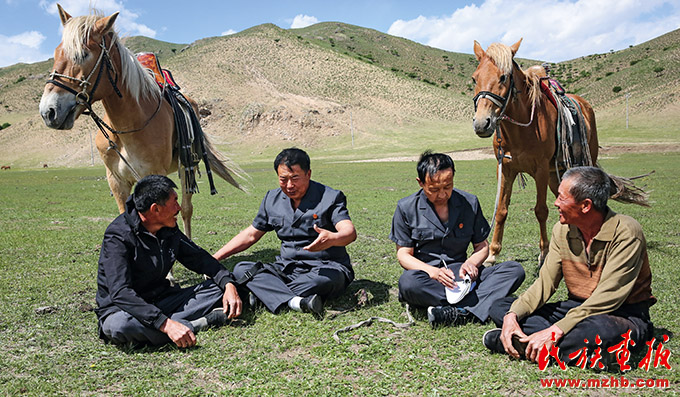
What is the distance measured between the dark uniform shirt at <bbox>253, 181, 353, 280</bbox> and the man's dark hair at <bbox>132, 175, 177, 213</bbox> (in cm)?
123

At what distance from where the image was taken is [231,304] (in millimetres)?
4164

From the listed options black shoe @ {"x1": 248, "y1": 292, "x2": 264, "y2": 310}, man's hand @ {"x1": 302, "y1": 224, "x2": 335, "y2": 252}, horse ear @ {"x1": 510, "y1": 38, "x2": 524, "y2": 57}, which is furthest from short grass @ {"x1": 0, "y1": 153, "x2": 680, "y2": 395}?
horse ear @ {"x1": 510, "y1": 38, "x2": 524, "y2": 57}

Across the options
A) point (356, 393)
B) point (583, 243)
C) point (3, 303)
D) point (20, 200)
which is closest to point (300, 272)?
point (356, 393)

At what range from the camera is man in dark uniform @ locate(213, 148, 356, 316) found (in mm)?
4500

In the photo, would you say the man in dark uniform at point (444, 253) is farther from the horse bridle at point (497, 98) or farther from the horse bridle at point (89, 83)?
the horse bridle at point (89, 83)

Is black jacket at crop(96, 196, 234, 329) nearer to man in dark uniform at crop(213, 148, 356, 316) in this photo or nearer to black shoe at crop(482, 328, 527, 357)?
man in dark uniform at crop(213, 148, 356, 316)

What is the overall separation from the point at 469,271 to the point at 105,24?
171 inches

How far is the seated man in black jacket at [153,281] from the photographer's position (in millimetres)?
3725

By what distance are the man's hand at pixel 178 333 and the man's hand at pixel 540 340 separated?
95.3 inches

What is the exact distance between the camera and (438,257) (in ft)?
15.2

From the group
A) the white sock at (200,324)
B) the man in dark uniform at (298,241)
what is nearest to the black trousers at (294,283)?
the man in dark uniform at (298,241)

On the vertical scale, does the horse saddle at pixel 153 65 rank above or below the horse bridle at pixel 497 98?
above

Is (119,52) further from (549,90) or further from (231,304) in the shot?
(549,90)

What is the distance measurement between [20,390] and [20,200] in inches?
572
